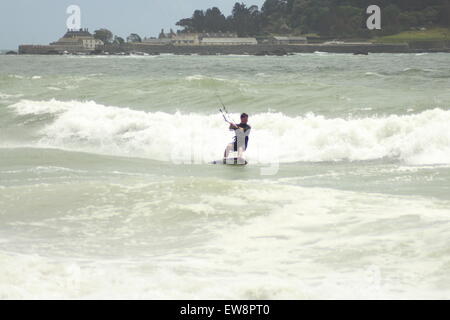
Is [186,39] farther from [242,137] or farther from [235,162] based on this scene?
[235,162]

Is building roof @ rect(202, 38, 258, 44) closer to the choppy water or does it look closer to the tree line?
the tree line

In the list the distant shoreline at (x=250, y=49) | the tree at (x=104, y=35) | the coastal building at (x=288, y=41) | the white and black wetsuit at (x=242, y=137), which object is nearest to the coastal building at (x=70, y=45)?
the distant shoreline at (x=250, y=49)

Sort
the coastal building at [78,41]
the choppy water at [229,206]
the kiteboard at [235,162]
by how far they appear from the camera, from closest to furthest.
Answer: the choppy water at [229,206] < the kiteboard at [235,162] < the coastal building at [78,41]

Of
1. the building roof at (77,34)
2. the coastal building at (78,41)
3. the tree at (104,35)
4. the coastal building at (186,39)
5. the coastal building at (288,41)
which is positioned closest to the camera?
the coastal building at (288,41)

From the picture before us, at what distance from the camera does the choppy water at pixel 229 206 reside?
24.7 feet

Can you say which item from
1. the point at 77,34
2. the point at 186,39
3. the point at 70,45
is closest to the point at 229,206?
the point at 70,45

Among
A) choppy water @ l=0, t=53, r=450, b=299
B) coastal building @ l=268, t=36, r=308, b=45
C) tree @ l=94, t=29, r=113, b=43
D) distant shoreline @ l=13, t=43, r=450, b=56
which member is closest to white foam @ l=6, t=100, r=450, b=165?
choppy water @ l=0, t=53, r=450, b=299

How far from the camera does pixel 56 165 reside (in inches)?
619

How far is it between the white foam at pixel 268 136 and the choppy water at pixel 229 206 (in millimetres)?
55

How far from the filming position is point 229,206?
11.1 metres

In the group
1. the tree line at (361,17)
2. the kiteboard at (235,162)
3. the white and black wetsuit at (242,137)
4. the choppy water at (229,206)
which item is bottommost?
the kiteboard at (235,162)

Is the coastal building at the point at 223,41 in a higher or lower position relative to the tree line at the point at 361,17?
lower

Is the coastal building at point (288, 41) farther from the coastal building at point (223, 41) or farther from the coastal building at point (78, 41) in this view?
the coastal building at point (78, 41)
